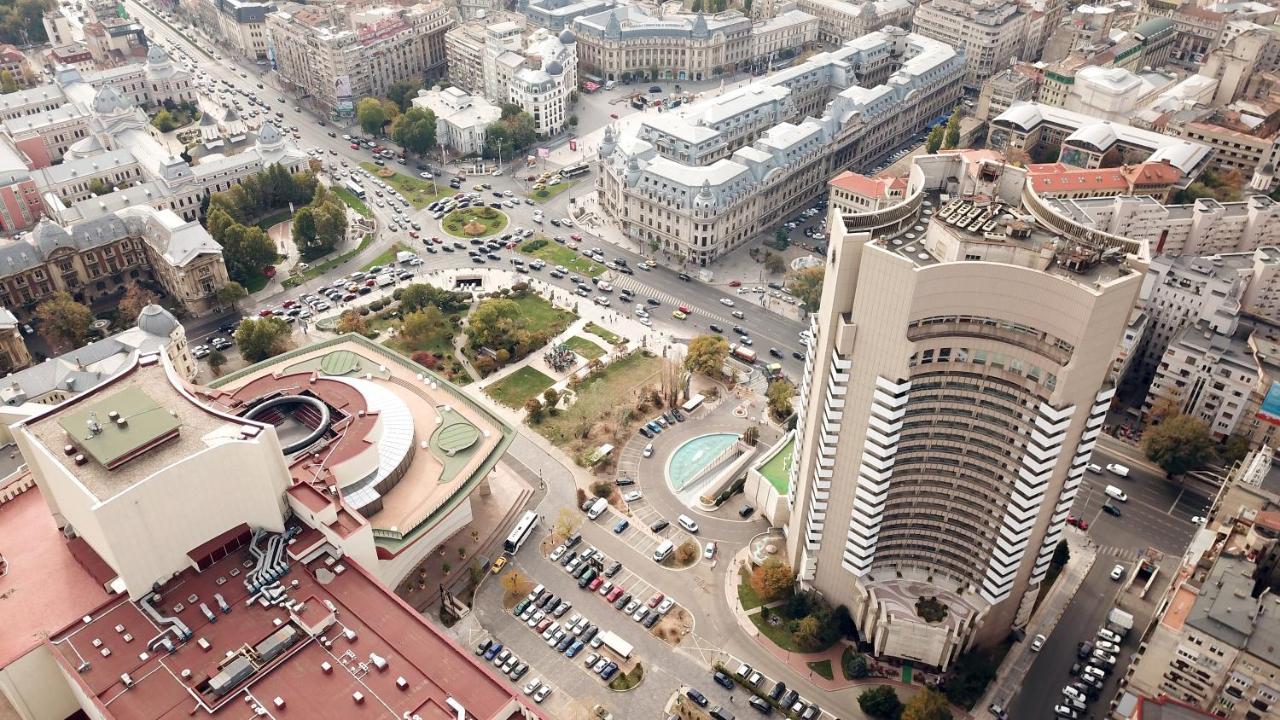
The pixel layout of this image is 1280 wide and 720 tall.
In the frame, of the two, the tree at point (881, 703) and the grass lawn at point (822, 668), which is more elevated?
the tree at point (881, 703)

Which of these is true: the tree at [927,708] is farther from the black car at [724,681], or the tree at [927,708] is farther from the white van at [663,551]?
the white van at [663,551]

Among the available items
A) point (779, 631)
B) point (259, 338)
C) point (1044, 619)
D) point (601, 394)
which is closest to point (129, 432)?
point (259, 338)

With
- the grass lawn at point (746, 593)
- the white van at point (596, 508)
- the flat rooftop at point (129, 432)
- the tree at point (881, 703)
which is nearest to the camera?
the flat rooftop at point (129, 432)

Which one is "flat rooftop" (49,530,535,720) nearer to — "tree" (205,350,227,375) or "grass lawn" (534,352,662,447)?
"grass lawn" (534,352,662,447)

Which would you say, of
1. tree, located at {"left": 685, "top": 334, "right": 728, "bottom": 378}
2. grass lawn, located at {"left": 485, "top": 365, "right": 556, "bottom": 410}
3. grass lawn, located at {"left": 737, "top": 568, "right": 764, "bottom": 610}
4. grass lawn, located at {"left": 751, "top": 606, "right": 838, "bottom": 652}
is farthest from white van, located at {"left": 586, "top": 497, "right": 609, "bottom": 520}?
tree, located at {"left": 685, "top": 334, "right": 728, "bottom": 378}

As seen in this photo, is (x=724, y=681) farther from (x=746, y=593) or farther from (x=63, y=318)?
(x=63, y=318)

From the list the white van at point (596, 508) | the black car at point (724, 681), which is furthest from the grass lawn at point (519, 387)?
the black car at point (724, 681)
